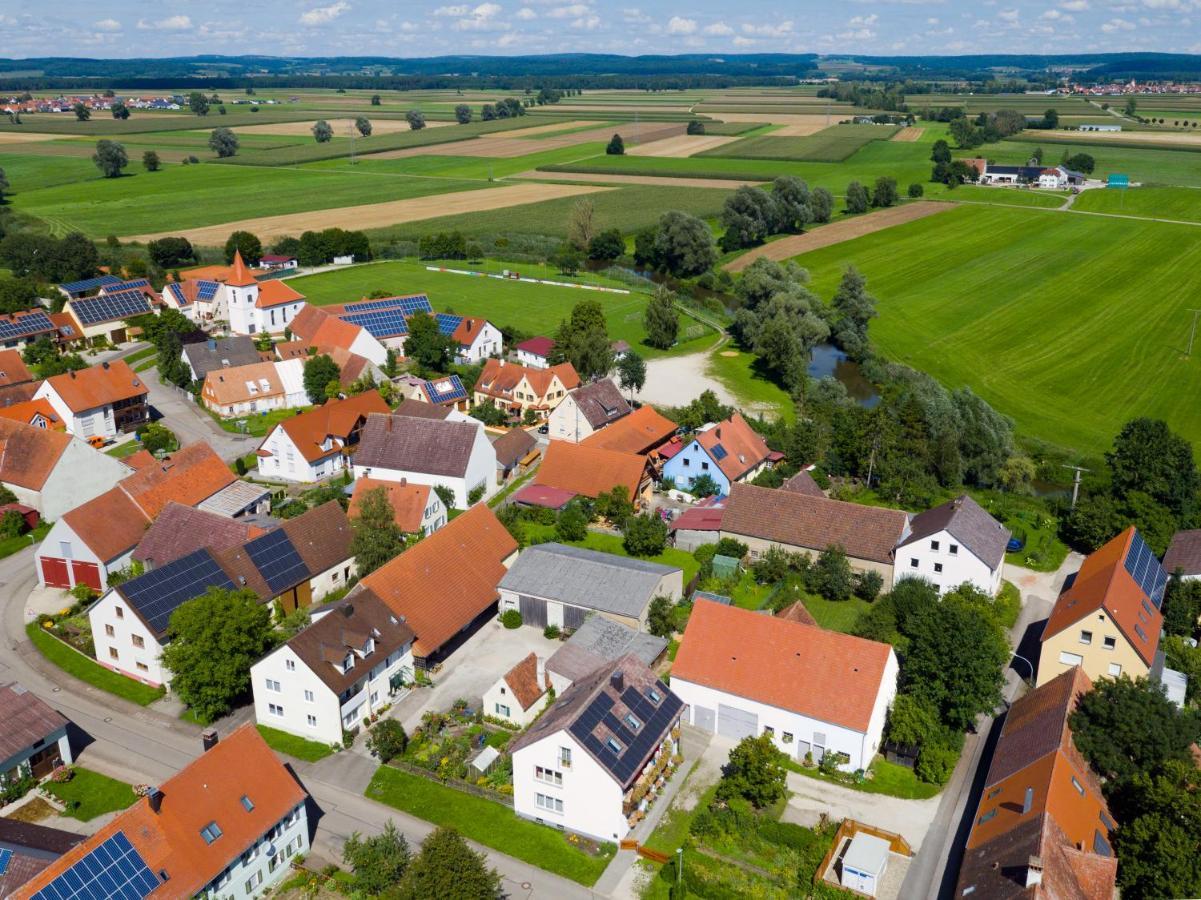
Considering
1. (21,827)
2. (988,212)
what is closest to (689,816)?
(21,827)

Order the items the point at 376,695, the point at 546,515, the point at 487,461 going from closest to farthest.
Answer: the point at 376,695 < the point at 546,515 < the point at 487,461

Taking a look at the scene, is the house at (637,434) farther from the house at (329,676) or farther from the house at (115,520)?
the house at (329,676)

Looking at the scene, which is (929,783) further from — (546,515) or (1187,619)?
(546,515)

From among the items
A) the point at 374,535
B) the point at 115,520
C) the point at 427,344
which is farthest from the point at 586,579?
the point at 427,344

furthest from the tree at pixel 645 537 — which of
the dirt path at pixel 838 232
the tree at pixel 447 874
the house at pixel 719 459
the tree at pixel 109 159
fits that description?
the tree at pixel 109 159

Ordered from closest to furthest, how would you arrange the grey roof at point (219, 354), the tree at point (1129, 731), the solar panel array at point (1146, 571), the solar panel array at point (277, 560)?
the tree at point (1129, 731)
the solar panel array at point (1146, 571)
the solar panel array at point (277, 560)
the grey roof at point (219, 354)
